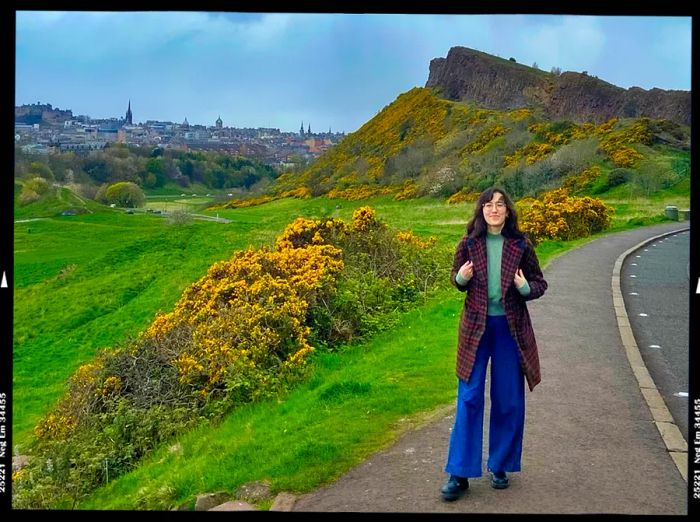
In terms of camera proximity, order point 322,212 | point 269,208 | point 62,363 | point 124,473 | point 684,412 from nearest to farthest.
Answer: point 684,412
point 124,473
point 62,363
point 322,212
point 269,208

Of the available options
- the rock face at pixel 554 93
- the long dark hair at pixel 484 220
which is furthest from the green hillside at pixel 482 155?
the long dark hair at pixel 484 220

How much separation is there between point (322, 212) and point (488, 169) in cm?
744

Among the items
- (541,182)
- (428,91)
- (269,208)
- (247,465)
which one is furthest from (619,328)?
(541,182)

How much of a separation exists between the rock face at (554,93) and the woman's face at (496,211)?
2094cm

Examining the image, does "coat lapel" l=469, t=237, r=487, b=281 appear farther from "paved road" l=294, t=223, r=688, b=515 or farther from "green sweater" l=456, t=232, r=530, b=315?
"paved road" l=294, t=223, r=688, b=515

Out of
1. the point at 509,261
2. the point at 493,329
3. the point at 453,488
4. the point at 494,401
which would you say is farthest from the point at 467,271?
the point at 453,488

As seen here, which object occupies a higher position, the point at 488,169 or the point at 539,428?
the point at 488,169

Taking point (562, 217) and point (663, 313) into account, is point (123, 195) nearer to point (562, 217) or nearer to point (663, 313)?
point (663, 313)

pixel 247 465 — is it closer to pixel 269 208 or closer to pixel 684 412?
pixel 684 412

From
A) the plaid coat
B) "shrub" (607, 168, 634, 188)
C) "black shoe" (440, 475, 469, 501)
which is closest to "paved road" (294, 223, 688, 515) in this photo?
"black shoe" (440, 475, 469, 501)

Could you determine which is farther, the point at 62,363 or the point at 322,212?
the point at 322,212

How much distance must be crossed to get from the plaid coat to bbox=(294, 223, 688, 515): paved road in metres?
0.72

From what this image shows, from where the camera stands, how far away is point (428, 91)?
21.7 meters

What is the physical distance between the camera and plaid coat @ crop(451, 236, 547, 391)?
4738 mm
